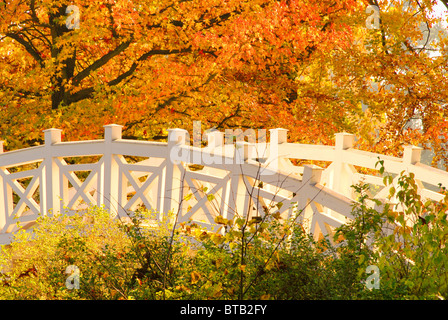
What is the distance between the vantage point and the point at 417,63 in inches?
468

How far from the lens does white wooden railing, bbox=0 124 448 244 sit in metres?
6.10

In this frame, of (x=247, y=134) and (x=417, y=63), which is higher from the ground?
(x=417, y=63)

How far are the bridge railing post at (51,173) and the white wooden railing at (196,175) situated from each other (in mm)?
15

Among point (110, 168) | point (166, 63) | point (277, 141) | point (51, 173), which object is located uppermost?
point (166, 63)

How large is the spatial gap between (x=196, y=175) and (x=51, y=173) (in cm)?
266

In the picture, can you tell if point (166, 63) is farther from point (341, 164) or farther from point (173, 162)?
point (173, 162)

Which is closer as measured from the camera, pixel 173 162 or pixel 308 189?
pixel 308 189

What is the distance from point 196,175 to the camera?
707 cm

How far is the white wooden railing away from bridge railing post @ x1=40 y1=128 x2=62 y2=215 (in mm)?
15

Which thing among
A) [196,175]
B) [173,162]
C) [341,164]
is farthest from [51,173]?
[341,164]

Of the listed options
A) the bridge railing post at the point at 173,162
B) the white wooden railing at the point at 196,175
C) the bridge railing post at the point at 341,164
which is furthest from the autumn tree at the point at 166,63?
the bridge railing post at the point at 173,162
